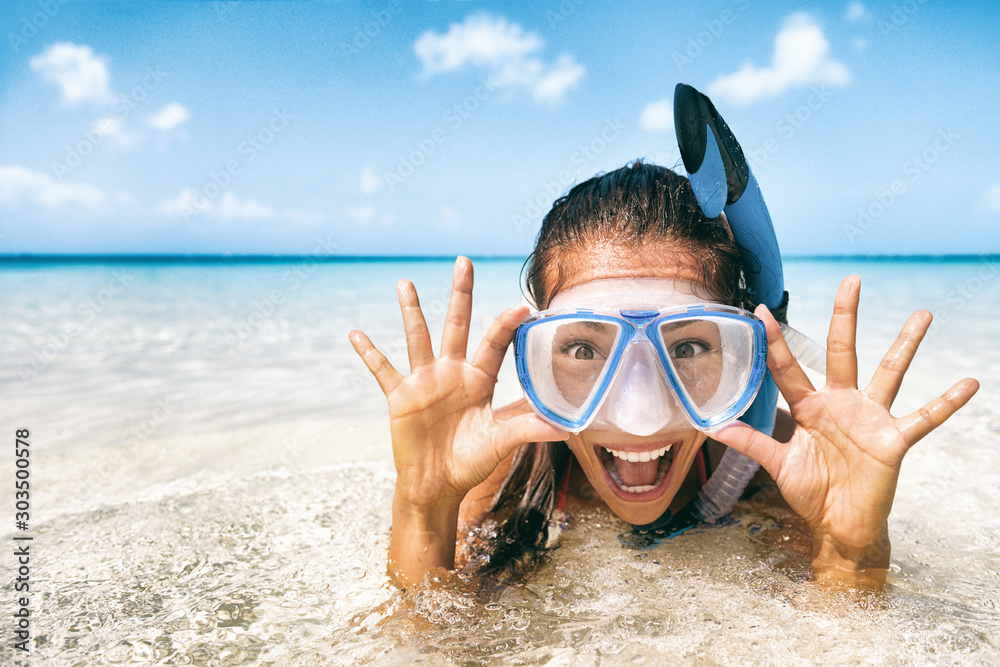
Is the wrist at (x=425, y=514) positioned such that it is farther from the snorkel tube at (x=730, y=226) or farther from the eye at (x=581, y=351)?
the snorkel tube at (x=730, y=226)

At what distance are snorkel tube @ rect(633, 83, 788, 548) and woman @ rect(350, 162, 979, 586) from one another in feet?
0.27

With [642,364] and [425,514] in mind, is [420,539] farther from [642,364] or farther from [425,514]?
[642,364]

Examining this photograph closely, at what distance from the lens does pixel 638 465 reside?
209 centimetres

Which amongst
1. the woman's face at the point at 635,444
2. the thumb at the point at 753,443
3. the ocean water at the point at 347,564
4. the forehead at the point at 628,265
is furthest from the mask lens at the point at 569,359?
the ocean water at the point at 347,564

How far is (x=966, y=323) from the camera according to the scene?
849 centimetres

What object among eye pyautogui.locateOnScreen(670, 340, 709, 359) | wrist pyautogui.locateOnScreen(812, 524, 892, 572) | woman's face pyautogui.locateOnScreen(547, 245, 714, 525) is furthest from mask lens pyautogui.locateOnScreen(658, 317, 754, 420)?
wrist pyautogui.locateOnScreen(812, 524, 892, 572)

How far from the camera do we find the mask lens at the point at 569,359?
1807 millimetres

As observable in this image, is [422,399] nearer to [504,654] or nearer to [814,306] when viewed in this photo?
[504,654]

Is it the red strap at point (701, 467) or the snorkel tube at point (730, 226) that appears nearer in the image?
the snorkel tube at point (730, 226)

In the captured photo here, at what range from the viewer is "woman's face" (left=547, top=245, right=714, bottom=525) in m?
1.90

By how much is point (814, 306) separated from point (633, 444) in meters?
11.1

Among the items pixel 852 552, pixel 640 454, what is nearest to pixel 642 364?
pixel 640 454

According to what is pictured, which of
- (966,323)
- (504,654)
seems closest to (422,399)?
(504,654)

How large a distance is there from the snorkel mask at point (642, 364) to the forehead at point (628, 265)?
125 mm
